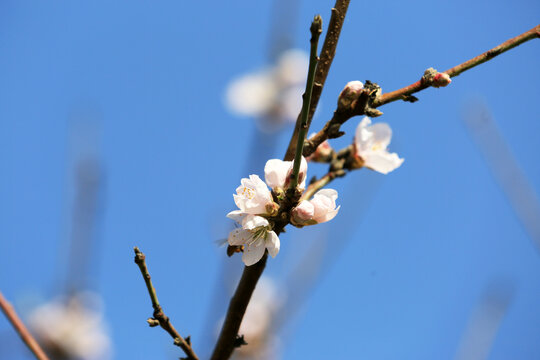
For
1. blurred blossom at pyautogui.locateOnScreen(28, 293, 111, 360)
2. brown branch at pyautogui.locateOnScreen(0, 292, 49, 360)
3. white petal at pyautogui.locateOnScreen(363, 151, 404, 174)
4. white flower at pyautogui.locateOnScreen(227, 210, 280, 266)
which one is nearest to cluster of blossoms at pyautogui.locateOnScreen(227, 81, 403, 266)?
white flower at pyautogui.locateOnScreen(227, 210, 280, 266)

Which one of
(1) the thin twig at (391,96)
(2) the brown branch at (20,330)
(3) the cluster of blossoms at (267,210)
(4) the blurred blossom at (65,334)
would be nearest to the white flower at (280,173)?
(3) the cluster of blossoms at (267,210)

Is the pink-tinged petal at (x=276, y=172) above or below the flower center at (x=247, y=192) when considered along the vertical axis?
below

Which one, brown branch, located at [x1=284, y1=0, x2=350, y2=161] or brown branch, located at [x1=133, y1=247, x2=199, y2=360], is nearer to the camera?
brown branch, located at [x1=133, y1=247, x2=199, y2=360]

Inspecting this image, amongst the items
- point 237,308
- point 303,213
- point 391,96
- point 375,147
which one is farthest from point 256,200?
point 375,147

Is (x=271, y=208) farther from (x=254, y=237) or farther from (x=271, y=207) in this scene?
(x=254, y=237)

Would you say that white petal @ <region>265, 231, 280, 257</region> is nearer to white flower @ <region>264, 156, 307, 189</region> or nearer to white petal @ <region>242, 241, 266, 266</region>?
white petal @ <region>242, 241, 266, 266</region>

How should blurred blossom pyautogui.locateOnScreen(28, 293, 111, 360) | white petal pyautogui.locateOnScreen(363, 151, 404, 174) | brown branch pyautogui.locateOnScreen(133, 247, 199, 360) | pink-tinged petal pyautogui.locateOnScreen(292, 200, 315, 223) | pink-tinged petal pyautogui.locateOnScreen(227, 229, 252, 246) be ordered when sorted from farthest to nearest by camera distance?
blurred blossom pyautogui.locateOnScreen(28, 293, 111, 360) < white petal pyautogui.locateOnScreen(363, 151, 404, 174) < pink-tinged petal pyautogui.locateOnScreen(227, 229, 252, 246) < pink-tinged petal pyautogui.locateOnScreen(292, 200, 315, 223) < brown branch pyautogui.locateOnScreen(133, 247, 199, 360)

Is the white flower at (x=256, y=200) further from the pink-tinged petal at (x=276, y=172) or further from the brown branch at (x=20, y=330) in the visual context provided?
the brown branch at (x=20, y=330)
